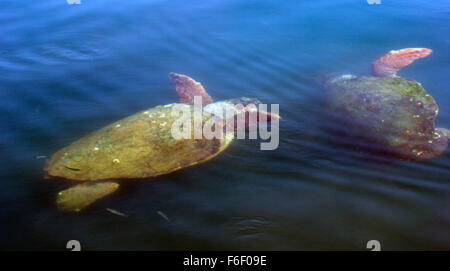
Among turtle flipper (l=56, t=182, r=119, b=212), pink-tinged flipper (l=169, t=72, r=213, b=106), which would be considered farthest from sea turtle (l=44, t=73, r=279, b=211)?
pink-tinged flipper (l=169, t=72, r=213, b=106)

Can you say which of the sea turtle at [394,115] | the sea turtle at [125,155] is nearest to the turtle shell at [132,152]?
the sea turtle at [125,155]

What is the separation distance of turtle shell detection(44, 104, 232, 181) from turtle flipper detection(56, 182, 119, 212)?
12 cm

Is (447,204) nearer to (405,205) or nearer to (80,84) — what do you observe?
(405,205)

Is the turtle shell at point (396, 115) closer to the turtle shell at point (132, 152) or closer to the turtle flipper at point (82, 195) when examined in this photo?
the turtle shell at point (132, 152)

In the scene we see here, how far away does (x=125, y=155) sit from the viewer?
2.92 metres

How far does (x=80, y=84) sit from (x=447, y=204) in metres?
5.15

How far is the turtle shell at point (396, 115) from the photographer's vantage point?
303cm

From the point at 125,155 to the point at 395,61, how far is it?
4702 mm

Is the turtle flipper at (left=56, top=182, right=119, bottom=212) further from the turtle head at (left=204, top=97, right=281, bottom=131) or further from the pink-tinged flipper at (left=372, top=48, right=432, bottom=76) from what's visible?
the pink-tinged flipper at (left=372, top=48, right=432, bottom=76)

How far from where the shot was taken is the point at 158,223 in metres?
2.34

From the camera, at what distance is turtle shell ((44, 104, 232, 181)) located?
283cm

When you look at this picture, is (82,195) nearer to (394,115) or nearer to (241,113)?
(241,113)
